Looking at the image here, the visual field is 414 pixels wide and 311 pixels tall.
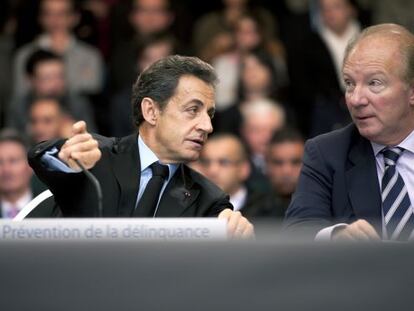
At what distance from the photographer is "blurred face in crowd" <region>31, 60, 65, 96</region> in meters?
7.75

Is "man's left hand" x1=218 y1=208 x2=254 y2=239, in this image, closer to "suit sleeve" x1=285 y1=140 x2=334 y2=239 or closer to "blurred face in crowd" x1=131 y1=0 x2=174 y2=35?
"suit sleeve" x1=285 y1=140 x2=334 y2=239

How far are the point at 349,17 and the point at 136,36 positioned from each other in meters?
1.52

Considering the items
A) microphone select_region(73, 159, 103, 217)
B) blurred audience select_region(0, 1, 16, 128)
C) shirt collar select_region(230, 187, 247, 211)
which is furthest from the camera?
blurred audience select_region(0, 1, 16, 128)

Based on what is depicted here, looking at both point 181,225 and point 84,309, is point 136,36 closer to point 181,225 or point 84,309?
point 181,225

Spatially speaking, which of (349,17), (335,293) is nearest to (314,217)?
(335,293)

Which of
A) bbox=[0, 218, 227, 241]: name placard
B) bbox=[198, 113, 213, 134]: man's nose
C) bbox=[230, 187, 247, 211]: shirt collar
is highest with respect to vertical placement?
bbox=[198, 113, 213, 134]: man's nose

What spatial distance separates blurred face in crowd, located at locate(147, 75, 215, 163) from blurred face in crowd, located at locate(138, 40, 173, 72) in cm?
390

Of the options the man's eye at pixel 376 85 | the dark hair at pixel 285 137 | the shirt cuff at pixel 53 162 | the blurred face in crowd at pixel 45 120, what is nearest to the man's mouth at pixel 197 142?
the shirt cuff at pixel 53 162

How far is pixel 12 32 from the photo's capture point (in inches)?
342

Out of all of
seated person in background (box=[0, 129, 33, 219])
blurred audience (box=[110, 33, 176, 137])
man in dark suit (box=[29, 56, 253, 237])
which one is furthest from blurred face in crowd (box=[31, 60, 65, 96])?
man in dark suit (box=[29, 56, 253, 237])

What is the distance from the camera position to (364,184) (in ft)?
11.6

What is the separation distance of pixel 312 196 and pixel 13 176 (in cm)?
334

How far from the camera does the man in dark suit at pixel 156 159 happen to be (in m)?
3.50

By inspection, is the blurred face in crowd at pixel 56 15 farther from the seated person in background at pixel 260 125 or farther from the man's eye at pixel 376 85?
the man's eye at pixel 376 85
